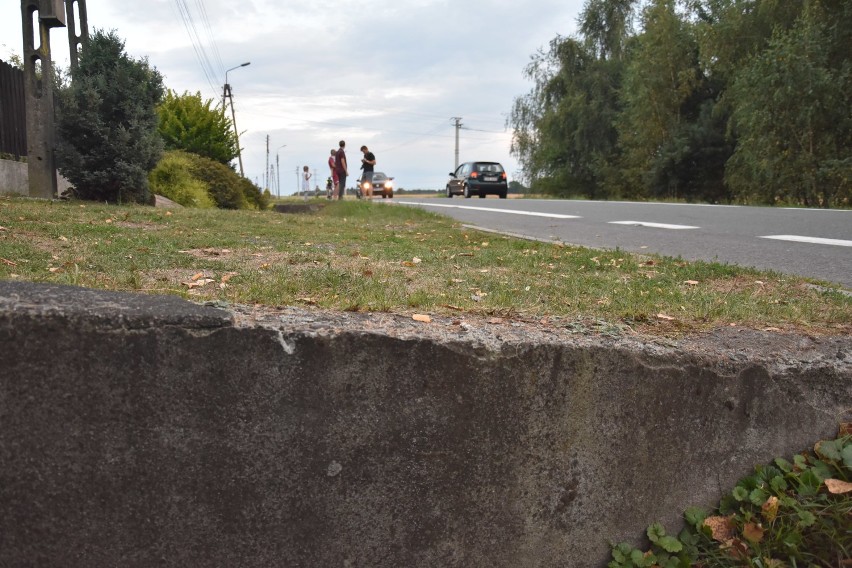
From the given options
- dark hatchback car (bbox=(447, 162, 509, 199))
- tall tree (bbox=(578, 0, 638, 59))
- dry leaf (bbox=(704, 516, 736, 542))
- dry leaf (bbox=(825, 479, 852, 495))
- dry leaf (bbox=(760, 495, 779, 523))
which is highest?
tall tree (bbox=(578, 0, 638, 59))

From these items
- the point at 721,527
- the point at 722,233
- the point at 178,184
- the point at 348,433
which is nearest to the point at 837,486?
the point at 721,527

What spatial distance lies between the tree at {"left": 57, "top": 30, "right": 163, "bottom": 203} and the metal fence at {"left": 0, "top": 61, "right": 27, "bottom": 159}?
1.52 metres

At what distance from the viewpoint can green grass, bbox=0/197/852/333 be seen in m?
3.00

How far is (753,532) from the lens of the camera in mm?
2582

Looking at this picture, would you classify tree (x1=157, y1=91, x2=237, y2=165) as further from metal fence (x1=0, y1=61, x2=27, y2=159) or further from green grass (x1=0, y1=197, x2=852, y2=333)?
green grass (x1=0, y1=197, x2=852, y2=333)

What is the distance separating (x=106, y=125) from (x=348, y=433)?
1004 cm

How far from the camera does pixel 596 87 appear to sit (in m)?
37.3

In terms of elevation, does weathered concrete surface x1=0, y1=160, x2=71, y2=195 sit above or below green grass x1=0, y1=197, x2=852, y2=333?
above

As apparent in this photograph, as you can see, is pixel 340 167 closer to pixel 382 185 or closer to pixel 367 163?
pixel 367 163

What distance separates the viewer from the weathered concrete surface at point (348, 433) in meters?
2.19

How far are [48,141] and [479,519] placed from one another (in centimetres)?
1106

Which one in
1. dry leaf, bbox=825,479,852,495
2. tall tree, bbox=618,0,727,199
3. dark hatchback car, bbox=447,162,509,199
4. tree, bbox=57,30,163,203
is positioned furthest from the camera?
tall tree, bbox=618,0,727,199

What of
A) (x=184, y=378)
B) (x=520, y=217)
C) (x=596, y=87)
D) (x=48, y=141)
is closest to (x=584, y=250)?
(x=184, y=378)

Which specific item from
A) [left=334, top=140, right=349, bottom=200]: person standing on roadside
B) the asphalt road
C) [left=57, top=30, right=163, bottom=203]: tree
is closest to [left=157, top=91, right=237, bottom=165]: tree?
[left=334, top=140, right=349, bottom=200]: person standing on roadside
